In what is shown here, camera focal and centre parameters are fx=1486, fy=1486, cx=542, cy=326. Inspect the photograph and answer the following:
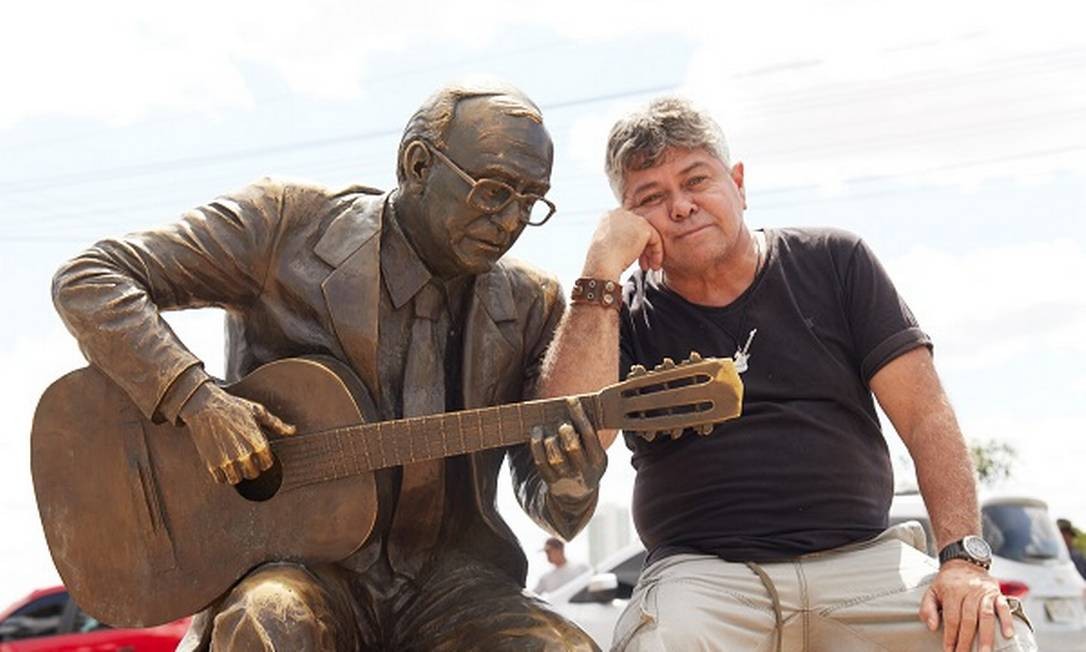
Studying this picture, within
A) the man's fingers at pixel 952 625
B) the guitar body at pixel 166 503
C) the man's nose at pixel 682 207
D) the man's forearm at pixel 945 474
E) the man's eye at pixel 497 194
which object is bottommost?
the man's fingers at pixel 952 625

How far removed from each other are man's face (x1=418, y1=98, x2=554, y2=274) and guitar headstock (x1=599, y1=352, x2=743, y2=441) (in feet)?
1.43

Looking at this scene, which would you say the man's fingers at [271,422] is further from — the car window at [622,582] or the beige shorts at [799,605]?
the car window at [622,582]

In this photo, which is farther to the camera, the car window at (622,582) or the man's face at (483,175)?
the car window at (622,582)

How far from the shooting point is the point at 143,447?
320 cm

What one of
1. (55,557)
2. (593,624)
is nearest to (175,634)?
(593,624)

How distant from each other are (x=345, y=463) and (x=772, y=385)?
122 centimetres

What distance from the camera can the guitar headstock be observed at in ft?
9.45

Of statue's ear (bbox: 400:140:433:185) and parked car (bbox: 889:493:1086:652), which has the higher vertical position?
statue's ear (bbox: 400:140:433:185)

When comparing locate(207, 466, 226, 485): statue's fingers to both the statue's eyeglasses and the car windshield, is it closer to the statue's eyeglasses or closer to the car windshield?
the statue's eyeglasses

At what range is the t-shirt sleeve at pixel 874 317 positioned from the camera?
3705mm

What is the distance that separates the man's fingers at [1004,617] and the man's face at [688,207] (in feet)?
3.60

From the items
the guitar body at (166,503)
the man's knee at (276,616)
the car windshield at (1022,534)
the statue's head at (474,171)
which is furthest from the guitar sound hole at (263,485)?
the car windshield at (1022,534)

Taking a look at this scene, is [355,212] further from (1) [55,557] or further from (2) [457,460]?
(1) [55,557]

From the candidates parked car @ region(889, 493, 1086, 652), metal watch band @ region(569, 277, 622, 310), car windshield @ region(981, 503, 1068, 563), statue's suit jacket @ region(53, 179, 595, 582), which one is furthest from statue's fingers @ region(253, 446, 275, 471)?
car windshield @ region(981, 503, 1068, 563)
